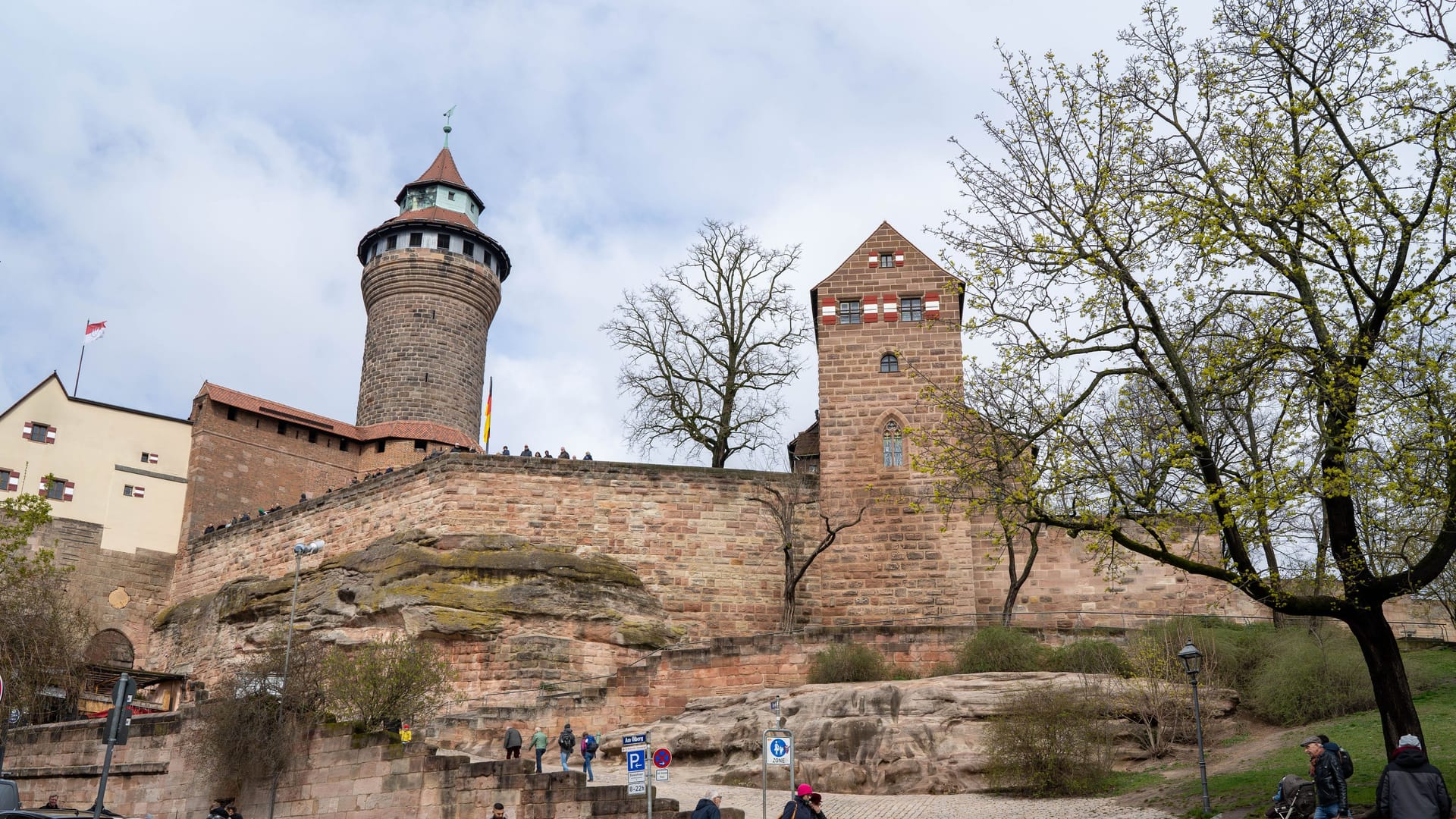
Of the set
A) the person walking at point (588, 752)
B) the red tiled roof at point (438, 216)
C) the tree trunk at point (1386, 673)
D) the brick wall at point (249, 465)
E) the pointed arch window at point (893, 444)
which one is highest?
the red tiled roof at point (438, 216)

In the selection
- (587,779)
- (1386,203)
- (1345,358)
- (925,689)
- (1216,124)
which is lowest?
(587,779)

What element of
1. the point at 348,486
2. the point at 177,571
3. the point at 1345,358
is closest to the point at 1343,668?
the point at 1345,358

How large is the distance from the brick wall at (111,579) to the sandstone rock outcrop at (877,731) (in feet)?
70.3

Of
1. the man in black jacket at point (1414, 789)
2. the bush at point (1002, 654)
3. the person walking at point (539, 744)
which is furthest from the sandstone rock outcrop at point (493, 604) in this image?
the man in black jacket at point (1414, 789)

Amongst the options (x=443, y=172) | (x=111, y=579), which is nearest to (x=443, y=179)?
(x=443, y=172)

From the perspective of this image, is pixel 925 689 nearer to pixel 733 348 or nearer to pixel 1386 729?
pixel 1386 729

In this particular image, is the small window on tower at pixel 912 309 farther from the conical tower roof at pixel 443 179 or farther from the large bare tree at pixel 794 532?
the conical tower roof at pixel 443 179

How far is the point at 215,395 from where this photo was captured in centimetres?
4019

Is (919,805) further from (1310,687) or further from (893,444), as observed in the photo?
(893,444)

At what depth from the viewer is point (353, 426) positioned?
4322 centimetres

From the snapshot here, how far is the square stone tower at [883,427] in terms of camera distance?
2791 centimetres

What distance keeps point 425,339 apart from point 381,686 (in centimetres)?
2349

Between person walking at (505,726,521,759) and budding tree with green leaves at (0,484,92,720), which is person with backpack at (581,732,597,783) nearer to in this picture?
person walking at (505,726,521,759)

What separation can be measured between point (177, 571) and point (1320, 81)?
3315cm
